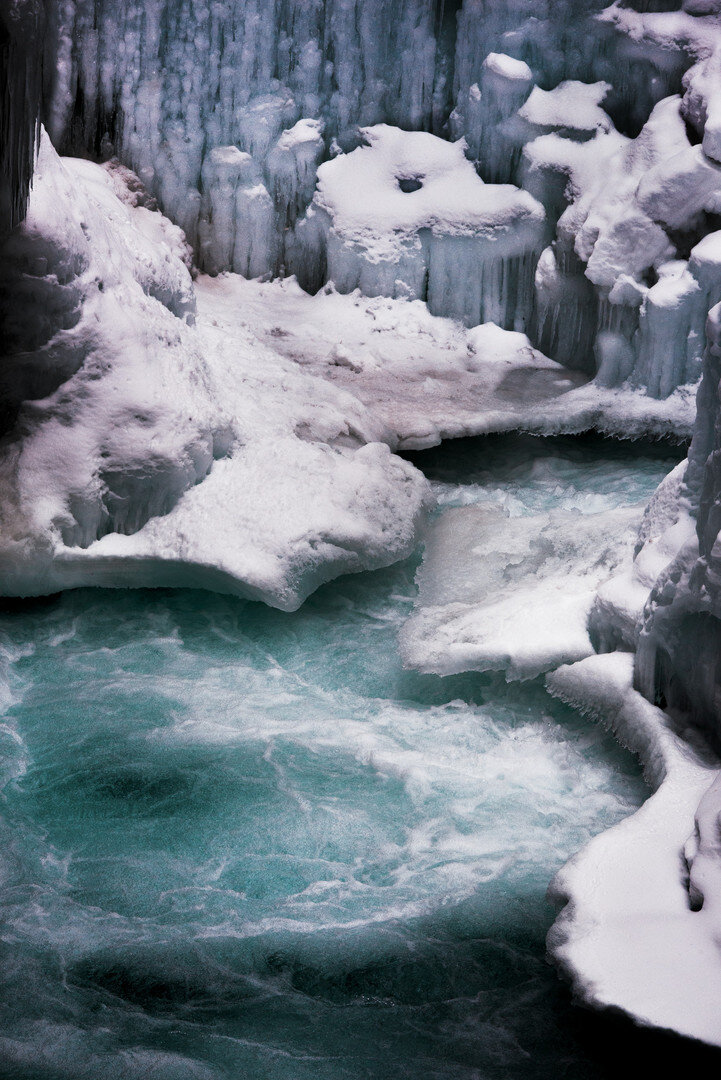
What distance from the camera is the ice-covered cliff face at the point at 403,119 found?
33.0 feet

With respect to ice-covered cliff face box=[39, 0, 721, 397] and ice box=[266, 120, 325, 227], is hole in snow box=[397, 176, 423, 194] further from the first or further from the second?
ice box=[266, 120, 325, 227]

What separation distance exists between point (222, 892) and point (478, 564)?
3130 mm

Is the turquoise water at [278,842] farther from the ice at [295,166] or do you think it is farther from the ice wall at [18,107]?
the ice at [295,166]

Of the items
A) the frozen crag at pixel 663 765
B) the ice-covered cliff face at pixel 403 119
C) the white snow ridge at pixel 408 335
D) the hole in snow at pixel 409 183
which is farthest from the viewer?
the hole in snow at pixel 409 183

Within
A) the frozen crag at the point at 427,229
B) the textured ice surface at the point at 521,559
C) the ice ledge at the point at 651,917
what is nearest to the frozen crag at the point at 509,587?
the textured ice surface at the point at 521,559

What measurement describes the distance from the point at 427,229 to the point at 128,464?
4923 millimetres

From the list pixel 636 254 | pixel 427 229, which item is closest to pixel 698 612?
pixel 636 254

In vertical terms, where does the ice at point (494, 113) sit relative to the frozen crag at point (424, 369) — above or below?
above

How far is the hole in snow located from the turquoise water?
503 centimetres

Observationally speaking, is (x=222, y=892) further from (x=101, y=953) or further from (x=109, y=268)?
(x=109, y=268)

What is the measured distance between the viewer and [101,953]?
4.22 m

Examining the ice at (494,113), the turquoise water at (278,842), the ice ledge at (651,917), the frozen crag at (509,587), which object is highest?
the ice at (494,113)

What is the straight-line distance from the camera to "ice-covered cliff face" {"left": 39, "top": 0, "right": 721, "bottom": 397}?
33.0 feet

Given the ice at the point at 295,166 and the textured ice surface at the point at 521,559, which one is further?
the ice at the point at 295,166
